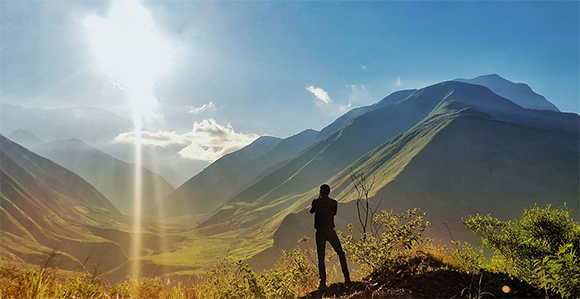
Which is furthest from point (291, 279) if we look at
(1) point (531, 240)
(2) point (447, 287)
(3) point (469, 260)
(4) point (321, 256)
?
(1) point (531, 240)

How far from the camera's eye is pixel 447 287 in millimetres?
5918

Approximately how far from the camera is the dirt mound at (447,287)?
5.72 meters

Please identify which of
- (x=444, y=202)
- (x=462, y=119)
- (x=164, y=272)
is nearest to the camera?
(x=164, y=272)

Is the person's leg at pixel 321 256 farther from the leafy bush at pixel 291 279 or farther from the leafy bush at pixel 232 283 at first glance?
the leafy bush at pixel 232 283

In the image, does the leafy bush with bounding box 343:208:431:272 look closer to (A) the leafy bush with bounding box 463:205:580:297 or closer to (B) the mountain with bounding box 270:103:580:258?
(A) the leafy bush with bounding box 463:205:580:297

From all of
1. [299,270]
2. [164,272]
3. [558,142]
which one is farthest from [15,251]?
[558,142]

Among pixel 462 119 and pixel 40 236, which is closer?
pixel 40 236

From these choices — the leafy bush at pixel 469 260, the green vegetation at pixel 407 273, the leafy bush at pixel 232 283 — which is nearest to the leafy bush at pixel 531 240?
the green vegetation at pixel 407 273

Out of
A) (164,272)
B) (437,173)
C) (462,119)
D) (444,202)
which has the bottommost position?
(164,272)

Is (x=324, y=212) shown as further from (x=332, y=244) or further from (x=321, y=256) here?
(x=321, y=256)

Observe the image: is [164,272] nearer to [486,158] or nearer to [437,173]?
[437,173]

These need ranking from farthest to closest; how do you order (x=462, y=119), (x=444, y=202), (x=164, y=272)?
(x=462, y=119) → (x=444, y=202) → (x=164, y=272)

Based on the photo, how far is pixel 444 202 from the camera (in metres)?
81.1

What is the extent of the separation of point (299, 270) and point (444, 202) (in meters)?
83.6
